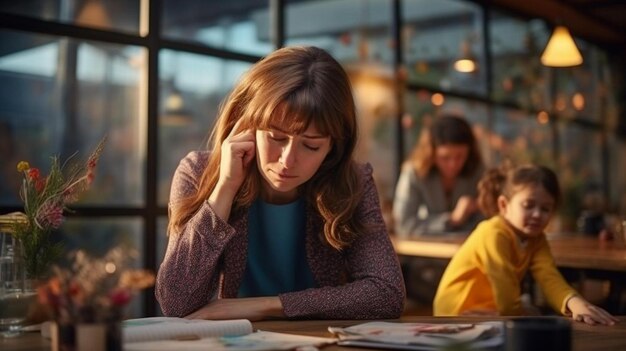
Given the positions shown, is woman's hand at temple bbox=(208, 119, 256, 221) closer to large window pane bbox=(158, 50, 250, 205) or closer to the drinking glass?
the drinking glass

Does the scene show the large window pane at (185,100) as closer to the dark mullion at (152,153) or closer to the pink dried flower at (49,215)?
the dark mullion at (152,153)

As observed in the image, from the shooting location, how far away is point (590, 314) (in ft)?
6.14

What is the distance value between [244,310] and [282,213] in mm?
426

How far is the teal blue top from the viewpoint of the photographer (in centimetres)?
217

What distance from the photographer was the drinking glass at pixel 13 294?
1606mm

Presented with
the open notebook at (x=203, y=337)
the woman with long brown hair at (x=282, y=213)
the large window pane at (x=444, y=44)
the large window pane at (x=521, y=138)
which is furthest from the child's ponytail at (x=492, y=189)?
the large window pane at (x=521, y=138)

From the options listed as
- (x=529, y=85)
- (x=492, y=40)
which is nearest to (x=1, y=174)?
(x=492, y=40)

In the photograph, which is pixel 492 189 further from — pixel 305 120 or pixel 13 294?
pixel 13 294

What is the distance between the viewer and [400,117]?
20.7 feet

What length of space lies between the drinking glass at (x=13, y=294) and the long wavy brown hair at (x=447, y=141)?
3532mm

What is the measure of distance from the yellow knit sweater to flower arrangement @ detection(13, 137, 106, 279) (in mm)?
1355

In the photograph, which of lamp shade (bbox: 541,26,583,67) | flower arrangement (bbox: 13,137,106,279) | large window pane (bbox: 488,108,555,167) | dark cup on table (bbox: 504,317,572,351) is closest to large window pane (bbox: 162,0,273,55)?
lamp shade (bbox: 541,26,583,67)

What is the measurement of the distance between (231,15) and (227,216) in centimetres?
302

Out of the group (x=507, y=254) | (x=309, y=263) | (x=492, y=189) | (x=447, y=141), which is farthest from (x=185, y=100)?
(x=309, y=263)
